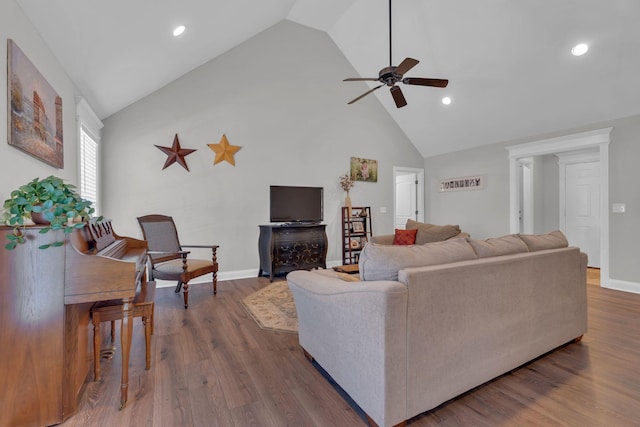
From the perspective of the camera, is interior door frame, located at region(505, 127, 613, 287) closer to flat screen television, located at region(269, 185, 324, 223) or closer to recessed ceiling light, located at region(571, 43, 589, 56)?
recessed ceiling light, located at region(571, 43, 589, 56)

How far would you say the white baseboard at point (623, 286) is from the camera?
3973 mm

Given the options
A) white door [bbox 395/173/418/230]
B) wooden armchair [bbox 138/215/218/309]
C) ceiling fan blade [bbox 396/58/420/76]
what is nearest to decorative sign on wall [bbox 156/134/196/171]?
wooden armchair [bbox 138/215/218/309]

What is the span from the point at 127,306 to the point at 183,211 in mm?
2858

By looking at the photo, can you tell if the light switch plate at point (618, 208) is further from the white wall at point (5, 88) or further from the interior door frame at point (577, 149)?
the white wall at point (5, 88)

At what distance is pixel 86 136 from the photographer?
11.4 feet

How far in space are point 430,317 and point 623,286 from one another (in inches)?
174

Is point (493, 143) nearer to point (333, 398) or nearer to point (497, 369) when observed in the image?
point (497, 369)

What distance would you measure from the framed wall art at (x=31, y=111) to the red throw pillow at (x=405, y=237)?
4129mm

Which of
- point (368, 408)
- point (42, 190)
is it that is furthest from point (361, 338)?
point (42, 190)

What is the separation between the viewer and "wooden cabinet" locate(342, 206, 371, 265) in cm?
564

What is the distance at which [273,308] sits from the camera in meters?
3.38

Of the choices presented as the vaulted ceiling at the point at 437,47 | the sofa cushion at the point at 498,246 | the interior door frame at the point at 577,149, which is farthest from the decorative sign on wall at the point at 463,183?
the sofa cushion at the point at 498,246

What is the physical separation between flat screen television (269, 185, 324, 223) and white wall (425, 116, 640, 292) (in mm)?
2935

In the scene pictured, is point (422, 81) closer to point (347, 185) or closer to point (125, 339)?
point (347, 185)
